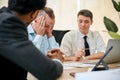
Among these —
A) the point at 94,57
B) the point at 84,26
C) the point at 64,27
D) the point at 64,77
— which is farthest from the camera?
the point at 64,27

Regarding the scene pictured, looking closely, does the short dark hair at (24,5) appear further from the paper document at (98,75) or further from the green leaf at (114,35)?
the green leaf at (114,35)

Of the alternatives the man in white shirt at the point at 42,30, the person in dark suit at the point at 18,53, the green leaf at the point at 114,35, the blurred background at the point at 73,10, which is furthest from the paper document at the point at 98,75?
the blurred background at the point at 73,10

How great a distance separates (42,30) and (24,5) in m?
1.22

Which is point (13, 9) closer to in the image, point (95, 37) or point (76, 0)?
point (95, 37)

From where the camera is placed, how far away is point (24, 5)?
0.91 metres

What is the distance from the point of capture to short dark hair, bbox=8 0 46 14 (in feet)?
2.98

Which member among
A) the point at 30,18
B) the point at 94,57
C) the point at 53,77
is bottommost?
the point at 94,57

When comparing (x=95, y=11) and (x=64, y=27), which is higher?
(x=95, y=11)

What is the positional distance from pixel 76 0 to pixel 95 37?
47.7 inches

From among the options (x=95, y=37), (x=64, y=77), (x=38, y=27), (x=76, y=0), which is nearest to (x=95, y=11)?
(x=76, y=0)

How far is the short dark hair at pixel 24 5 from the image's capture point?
0.91 m

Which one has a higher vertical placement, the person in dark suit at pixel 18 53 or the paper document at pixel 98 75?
the person in dark suit at pixel 18 53

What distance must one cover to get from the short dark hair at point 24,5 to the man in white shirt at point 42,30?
3.46 ft

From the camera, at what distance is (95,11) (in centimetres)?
398
